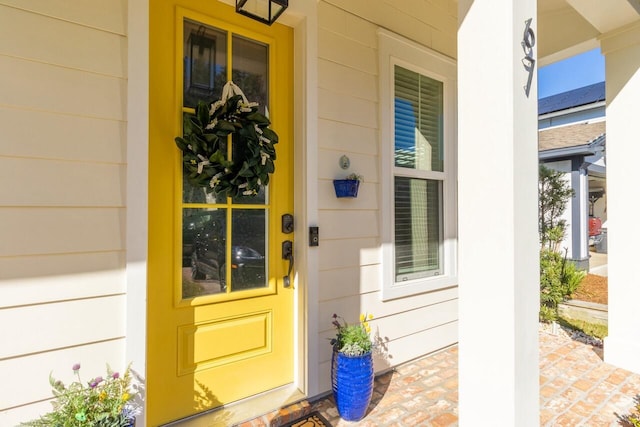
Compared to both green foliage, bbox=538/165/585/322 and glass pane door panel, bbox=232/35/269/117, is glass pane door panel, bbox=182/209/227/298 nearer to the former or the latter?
glass pane door panel, bbox=232/35/269/117

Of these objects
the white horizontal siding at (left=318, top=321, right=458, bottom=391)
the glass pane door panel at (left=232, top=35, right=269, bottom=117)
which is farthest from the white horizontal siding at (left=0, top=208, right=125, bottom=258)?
the white horizontal siding at (left=318, top=321, right=458, bottom=391)

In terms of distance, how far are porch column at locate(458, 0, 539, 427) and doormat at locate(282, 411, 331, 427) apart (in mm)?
911

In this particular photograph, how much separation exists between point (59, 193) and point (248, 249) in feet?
3.14

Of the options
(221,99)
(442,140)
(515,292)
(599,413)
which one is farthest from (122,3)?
(599,413)

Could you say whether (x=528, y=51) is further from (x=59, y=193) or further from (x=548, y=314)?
(x=548, y=314)

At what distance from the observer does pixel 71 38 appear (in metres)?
1.39

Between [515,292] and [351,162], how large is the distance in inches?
54.1

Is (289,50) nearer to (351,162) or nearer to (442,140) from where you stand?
(351,162)

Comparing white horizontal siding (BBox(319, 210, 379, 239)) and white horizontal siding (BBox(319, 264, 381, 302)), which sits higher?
white horizontal siding (BBox(319, 210, 379, 239))

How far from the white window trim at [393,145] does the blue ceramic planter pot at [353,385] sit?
65cm

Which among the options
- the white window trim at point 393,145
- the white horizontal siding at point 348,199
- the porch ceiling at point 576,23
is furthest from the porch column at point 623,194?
the white horizontal siding at point 348,199

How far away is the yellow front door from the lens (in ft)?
5.44

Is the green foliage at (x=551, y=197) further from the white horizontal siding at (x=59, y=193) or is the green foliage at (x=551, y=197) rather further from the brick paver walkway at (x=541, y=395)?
the white horizontal siding at (x=59, y=193)

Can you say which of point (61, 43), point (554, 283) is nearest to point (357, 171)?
point (61, 43)
